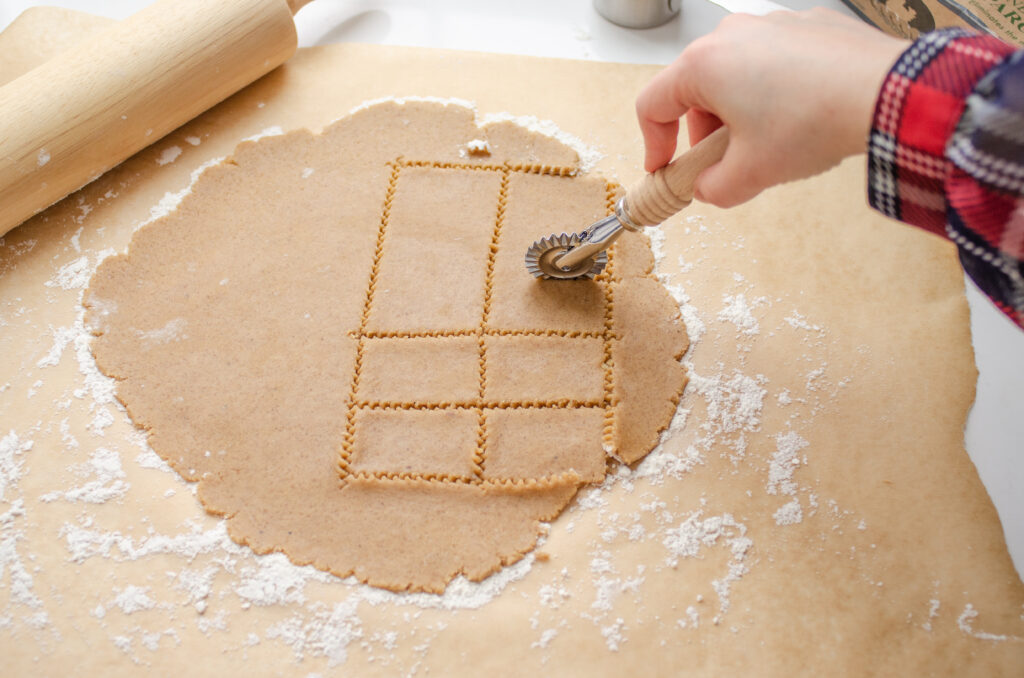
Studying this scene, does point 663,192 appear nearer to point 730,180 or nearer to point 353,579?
point 730,180

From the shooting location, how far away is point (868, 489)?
4.08 feet

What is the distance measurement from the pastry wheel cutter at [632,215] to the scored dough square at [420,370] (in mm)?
192

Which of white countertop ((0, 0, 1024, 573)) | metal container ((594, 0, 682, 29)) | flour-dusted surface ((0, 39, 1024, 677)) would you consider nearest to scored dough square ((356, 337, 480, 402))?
flour-dusted surface ((0, 39, 1024, 677))

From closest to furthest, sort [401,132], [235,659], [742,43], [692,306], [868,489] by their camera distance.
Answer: [742,43], [235,659], [868,489], [692,306], [401,132]

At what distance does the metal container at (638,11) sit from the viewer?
1665 millimetres

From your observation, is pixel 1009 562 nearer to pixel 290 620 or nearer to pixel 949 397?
pixel 949 397

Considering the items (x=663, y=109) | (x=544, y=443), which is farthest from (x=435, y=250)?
(x=663, y=109)

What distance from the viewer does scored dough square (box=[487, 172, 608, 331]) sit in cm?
136

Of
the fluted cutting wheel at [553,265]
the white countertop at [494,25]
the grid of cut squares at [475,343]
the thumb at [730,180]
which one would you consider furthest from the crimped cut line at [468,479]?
the white countertop at [494,25]

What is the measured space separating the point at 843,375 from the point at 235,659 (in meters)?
1.05

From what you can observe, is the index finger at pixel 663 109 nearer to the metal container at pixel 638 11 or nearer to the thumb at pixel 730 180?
the thumb at pixel 730 180

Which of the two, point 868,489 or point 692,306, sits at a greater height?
point 692,306

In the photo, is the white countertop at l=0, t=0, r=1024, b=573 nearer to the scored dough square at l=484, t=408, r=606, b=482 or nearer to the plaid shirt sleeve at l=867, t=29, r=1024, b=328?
the scored dough square at l=484, t=408, r=606, b=482

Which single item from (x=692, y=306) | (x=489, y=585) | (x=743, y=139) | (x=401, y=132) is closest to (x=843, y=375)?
(x=692, y=306)
